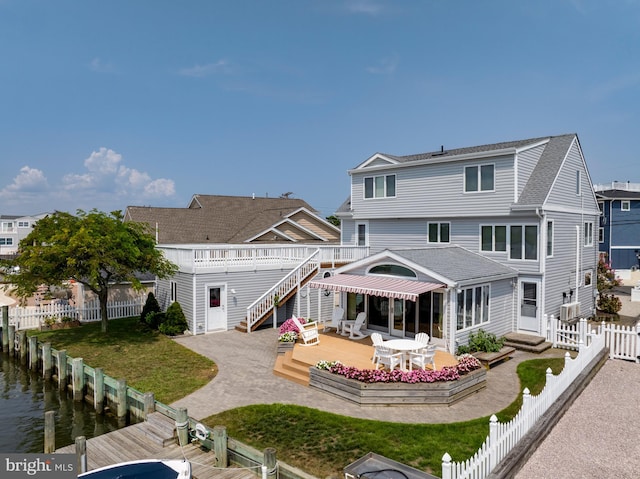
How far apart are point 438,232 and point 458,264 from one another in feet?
15.6

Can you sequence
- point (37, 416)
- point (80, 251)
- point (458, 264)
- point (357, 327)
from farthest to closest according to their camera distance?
point (458, 264) → point (357, 327) → point (80, 251) → point (37, 416)

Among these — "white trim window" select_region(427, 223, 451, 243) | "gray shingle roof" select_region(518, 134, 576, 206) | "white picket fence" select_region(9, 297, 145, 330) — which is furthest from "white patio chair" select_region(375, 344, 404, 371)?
"white picket fence" select_region(9, 297, 145, 330)

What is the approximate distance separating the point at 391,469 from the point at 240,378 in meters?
7.49

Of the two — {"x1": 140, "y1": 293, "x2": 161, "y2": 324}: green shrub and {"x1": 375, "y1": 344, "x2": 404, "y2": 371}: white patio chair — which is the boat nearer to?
{"x1": 375, "y1": 344, "x2": 404, "y2": 371}: white patio chair

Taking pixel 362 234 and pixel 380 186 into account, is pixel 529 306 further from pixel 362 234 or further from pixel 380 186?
pixel 362 234

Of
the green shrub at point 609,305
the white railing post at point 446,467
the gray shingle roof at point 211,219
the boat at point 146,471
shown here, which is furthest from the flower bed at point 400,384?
the gray shingle roof at point 211,219

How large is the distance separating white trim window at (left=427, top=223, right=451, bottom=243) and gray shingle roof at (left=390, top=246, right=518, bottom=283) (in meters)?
1.41

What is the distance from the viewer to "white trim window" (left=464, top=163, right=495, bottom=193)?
19.7 metres

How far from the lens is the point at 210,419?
10.8 metres

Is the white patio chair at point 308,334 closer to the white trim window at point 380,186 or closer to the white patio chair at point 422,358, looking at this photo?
the white patio chair at point 422,358

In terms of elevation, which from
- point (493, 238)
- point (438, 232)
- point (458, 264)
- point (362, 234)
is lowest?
point (458, 264)

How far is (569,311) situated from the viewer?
19719mm

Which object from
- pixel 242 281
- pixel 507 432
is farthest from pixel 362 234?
pixel 507 432

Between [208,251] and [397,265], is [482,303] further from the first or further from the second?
[208,251]
